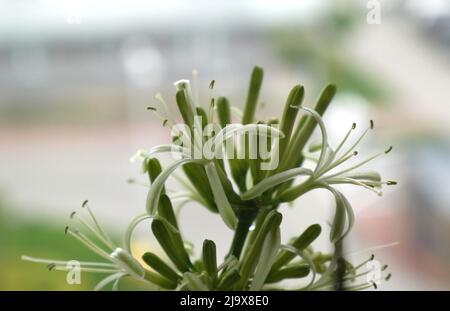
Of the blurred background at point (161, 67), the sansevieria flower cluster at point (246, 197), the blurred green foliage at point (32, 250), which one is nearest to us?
the sansevieria flower cluster at point (246, 197)

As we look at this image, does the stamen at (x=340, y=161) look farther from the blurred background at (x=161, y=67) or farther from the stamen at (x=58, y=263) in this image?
the blurred background at (x=161, y=67)

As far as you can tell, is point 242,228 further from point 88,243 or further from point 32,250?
point 32,250

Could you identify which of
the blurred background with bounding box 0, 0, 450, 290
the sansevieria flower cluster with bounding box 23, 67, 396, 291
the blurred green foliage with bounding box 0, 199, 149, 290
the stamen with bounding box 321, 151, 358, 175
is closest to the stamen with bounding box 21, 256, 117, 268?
the sansevieria flower cluster with bounding box 23, 67, 396, 291

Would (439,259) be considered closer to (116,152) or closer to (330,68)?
(330,68)

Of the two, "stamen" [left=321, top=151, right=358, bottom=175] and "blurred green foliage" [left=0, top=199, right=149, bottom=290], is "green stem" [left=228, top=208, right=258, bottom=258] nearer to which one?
"stamen" [left=321, top=151, right=358, bottom=175]

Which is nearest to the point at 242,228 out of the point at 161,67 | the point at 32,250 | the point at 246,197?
the point at 246,197

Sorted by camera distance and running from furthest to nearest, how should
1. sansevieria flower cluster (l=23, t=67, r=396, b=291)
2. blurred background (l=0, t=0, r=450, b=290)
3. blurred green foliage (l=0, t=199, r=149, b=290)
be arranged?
1. blurred background (l=0, t=0, r=450, b=290)
2. blurred green foliage (l=0, t=199, r=149, b=290)
3. sansevieria flower cluster (l=23, t=67, r=396, b=291)

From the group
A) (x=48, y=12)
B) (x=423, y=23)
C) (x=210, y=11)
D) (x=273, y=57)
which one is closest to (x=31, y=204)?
(x=48, y=12)

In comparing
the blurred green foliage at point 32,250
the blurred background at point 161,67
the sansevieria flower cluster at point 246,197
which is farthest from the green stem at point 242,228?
the blurred background at point 161,67

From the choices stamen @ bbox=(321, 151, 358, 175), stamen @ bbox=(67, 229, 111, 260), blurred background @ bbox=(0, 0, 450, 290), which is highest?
blurred background @ bbox=(0, 0, 450, 290)
